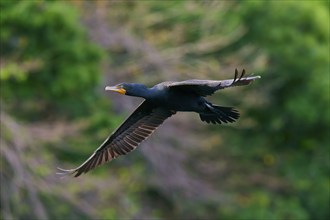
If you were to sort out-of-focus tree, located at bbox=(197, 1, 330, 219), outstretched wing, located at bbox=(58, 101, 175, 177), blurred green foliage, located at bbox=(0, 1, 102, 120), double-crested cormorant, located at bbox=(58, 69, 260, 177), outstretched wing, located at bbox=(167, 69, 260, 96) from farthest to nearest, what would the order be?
1. out-of-focus tree, located at bbox=(197, 1, 330, 219)
2. blurred green foliage, located at bbox=(0, 1, 102, 120)
3. outstretched wing, located at bbox=(58, 101, 175, 177)
4. double-crested cormorant, located at bbox=(58, 69, 260, 177)
5. outstretched wing, located at bbox=(167, 69, 260, 96)

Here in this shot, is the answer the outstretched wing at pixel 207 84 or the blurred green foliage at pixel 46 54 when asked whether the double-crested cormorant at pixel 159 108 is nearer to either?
the outstretched wing at pixel 207 84

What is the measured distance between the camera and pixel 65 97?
48.4 ft

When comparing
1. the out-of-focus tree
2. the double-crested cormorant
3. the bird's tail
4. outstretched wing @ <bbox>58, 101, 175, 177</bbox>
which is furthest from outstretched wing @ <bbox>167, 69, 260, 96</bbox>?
the out-of-focus tree

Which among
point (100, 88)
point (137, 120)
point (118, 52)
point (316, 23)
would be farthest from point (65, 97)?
point (137, 120)

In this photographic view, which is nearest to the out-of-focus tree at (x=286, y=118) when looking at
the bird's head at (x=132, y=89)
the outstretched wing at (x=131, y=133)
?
the outstretched wing at (x=131, y=133)

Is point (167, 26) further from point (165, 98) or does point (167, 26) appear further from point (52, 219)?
point (165, 98)

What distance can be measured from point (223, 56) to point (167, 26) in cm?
107

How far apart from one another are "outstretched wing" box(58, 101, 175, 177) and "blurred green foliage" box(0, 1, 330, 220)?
4.21 meters

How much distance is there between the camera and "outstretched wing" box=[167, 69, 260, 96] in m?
7.02

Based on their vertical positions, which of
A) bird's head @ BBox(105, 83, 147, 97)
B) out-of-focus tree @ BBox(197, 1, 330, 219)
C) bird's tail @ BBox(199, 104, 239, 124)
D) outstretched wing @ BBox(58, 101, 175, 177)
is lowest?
out-of-focus tree @ BBox(197, 1, 330, 219)

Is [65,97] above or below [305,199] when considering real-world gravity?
above

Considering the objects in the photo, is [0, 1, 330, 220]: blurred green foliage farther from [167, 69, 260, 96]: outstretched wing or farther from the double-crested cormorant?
[167, 69, 260, 96]: outstretched wing

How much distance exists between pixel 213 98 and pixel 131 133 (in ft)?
23.8

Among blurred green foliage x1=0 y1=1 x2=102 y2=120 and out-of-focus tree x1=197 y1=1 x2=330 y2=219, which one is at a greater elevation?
blurred green foliage x1=0 y1=1 x2=102 y2=120
